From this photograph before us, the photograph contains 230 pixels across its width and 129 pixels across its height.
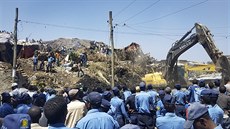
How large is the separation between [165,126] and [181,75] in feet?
62.6

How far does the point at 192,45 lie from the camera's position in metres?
22.8

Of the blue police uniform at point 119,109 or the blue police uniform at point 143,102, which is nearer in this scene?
the blue police uniform at point 119,109

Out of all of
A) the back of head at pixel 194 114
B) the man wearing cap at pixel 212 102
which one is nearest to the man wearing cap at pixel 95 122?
the man wearing cap at pixel 212 102

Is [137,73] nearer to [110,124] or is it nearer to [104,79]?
[104,79]

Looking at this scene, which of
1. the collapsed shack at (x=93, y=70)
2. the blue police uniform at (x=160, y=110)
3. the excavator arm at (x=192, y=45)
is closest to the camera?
the blue police uniform at (x=160, y=110)

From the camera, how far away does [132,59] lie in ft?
116

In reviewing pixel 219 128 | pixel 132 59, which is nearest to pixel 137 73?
pixel 132 59

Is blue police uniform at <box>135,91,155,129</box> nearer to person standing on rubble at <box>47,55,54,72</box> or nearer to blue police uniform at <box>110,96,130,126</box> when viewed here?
blue police uniform at <box>110,96,130,126</box>

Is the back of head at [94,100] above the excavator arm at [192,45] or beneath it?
beneath

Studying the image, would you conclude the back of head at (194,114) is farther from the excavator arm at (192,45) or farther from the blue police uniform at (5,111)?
the excavator arm at (192,45)

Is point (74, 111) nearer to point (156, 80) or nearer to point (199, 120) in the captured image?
point (199, 120)

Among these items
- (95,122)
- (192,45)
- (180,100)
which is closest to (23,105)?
(95,122)

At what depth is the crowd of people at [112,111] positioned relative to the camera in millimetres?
4023

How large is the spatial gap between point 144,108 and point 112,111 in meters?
1.05
